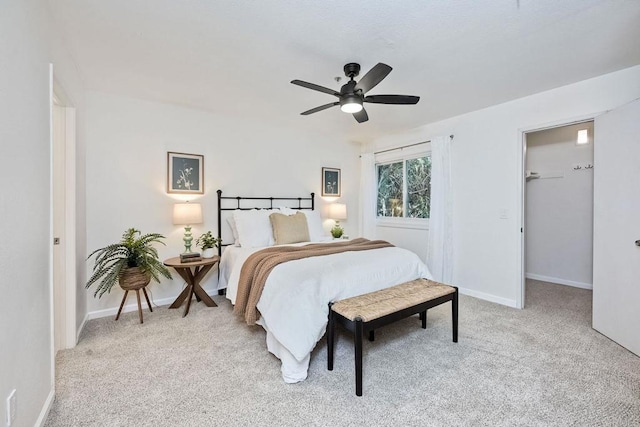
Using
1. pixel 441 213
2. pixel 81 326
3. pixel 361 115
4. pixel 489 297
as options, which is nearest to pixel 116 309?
pixel 81 326

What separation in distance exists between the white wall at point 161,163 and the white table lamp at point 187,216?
19cm

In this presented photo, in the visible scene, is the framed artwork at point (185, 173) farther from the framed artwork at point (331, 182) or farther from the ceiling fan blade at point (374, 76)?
the ceiling fan blade at point (374, 76)

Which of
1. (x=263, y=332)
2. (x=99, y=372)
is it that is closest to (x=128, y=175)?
(x=99, y=372)

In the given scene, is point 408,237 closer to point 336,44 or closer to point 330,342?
point 330,342

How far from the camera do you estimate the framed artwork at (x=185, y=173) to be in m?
3.62

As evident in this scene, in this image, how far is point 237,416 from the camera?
1.70 meters

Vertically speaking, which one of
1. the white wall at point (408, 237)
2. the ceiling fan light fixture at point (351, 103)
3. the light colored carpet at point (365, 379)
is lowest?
the light colored carpet at point (365, 379)

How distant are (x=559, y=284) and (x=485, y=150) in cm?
254

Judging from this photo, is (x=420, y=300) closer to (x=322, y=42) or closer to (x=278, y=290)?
(x=278, y=290)

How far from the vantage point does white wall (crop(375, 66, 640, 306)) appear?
3.18m

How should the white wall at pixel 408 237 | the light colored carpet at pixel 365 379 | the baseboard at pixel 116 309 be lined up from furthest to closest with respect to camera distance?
1. the white wall at pixel 408 237
2. the baseboard at pixel 116 309
3. the light colored carpet at pixel 365 379

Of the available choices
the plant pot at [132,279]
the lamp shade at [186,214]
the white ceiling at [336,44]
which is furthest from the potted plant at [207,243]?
the white ceiling at [336,44]

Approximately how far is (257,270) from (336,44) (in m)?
1.97

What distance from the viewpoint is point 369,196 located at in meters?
5.27
